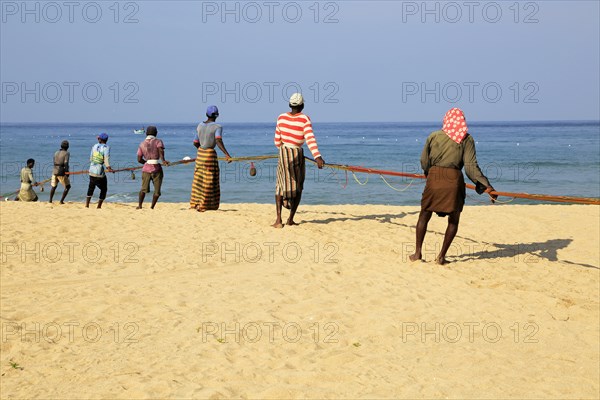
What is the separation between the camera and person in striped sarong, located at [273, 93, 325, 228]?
9.05m

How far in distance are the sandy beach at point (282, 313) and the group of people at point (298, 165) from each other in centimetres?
67

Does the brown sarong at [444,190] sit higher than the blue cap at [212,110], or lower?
lower

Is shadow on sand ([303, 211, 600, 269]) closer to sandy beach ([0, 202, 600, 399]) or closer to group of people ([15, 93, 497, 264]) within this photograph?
sandy beach ([0, 202, 600, 399])

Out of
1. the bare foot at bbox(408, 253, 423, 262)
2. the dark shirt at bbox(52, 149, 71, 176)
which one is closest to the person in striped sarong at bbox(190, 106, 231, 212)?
the bare foot at bbox(408, 253, 423, 262)

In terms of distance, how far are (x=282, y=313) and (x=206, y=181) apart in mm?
5716

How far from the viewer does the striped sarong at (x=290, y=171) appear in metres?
9.22

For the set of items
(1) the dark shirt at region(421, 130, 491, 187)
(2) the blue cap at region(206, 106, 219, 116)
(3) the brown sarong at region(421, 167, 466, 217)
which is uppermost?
(2) the blue cap at region(206, 106, 219, 116)

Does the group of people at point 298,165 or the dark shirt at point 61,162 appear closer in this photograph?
the group of people at point 298,165

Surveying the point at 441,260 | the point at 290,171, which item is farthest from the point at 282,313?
the point at 290,171

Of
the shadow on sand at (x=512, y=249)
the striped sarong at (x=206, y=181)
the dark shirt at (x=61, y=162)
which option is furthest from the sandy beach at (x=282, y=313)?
the dark shirt at (x=61, y=162)

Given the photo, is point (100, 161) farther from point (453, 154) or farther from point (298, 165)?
point (453, 154)

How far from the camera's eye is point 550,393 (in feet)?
14.3

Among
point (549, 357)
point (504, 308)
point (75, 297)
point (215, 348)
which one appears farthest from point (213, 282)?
point (549, 357)

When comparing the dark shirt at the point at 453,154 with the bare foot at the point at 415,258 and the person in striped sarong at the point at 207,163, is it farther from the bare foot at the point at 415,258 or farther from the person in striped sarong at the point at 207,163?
the person in striped sarong at the point at 207,163
